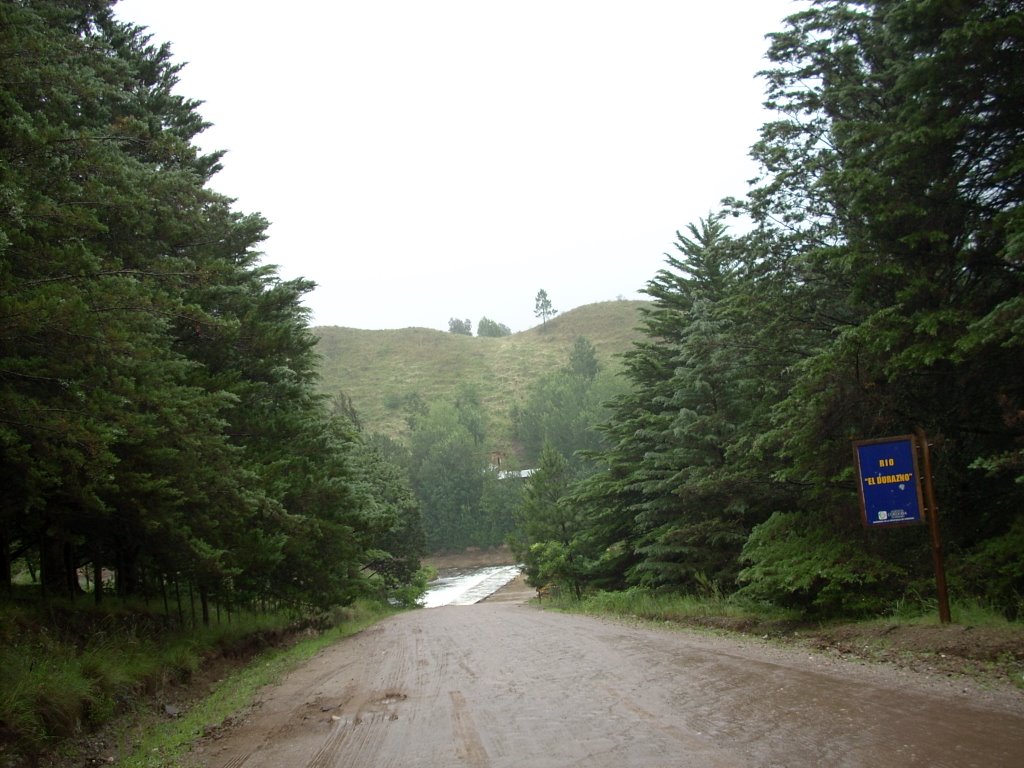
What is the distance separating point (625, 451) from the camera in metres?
23.5

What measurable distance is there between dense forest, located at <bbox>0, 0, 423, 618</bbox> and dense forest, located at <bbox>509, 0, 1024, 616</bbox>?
9.57 m

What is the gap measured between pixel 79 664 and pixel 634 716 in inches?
257

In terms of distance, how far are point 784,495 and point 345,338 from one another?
156771 mm

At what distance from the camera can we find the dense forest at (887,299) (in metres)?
9.79

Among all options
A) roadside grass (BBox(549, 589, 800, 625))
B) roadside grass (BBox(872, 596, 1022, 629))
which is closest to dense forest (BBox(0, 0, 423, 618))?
roadside grass (BBox(549, 589, 800, 625))

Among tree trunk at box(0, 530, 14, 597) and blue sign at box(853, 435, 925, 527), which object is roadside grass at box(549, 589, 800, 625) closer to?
blue sign at box(853, 435, 925, 527)

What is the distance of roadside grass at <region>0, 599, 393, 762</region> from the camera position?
6855 mm

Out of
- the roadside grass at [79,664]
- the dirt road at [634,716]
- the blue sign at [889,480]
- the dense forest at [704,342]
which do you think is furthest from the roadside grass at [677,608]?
the roadside grass at [79,664]

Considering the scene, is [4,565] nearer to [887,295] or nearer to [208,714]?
[208,714]

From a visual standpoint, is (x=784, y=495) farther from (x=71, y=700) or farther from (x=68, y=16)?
(x=68, y=16)

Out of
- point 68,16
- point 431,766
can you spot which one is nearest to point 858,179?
point 431,766

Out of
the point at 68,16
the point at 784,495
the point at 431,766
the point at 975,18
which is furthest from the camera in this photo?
the point at 784,495

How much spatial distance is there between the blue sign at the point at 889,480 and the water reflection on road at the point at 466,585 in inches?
1445

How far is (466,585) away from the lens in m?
63.5
